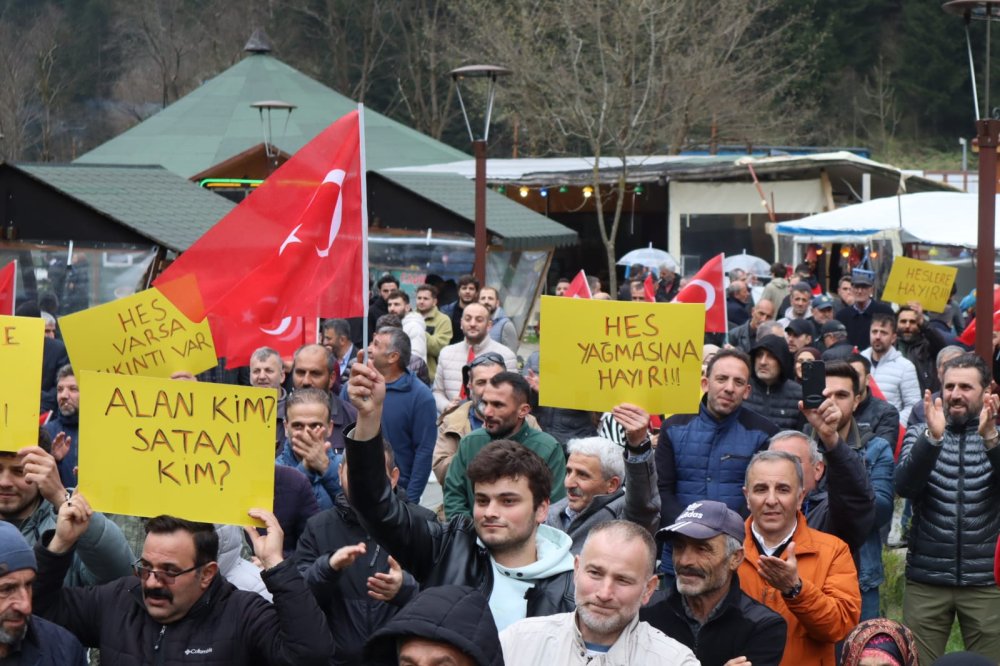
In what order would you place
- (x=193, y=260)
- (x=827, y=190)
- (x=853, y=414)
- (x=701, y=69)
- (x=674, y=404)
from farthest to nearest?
1. (x=701, y=69)
2. (x=827, y=190)
3. (x=853, y=414)
4. (x=193, y=260)
5. (x=674, y=404)

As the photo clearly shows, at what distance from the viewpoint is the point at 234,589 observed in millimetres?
4730

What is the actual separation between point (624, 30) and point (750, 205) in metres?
5.80

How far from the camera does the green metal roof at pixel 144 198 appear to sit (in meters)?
16.4

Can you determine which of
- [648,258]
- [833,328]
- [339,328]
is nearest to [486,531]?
[339,328]

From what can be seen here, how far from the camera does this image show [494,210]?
23000mm

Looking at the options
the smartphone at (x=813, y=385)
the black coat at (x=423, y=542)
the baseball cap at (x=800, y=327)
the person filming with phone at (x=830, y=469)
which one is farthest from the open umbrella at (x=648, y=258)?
the black coat at (x=423, y=542)

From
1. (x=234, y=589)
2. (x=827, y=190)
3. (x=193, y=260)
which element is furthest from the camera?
(x=827, y=190)

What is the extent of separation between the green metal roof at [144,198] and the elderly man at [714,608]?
1192 centimetres

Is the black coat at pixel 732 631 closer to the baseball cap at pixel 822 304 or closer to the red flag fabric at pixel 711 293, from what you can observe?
the red flag fabric at pixel 711 293

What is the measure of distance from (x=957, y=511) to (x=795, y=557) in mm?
1966

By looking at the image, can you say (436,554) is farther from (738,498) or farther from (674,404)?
(738,498)

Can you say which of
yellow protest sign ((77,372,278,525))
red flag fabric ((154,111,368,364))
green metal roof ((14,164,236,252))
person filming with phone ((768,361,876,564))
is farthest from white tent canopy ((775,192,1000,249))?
yellow protest sign ((77,372,278,525))

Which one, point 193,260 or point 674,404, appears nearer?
point 674,404

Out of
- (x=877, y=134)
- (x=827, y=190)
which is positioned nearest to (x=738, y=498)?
(x=827, y=190)
